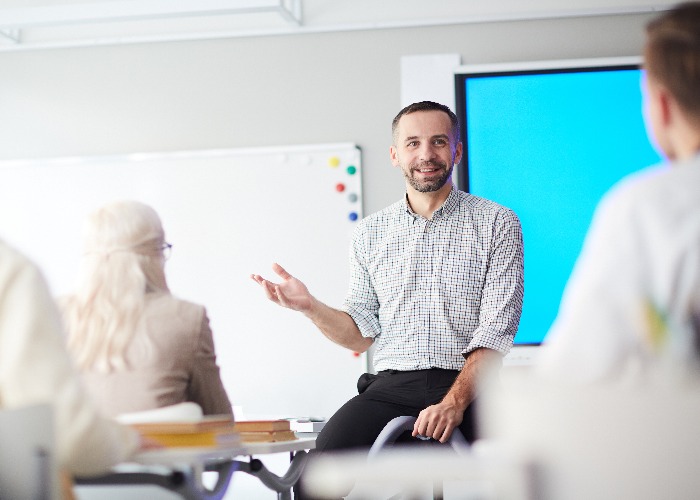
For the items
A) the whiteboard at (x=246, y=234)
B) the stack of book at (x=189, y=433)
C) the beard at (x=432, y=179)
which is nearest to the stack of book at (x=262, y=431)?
the stack of book at (x=189, y=433)

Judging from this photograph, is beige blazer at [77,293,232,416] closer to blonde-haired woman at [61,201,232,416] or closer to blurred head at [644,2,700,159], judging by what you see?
blonde-haired woman at [61,201,232,416]

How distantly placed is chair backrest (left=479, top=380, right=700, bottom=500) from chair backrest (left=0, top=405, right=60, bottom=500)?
779mm

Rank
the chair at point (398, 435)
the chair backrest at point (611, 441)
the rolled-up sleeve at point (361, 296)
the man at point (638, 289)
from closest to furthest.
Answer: the chair backrest at point (611, 441)
the man at point (638, 289)
the chair at point (398, 435)
the rolled-up sleeve at point (361, 296)

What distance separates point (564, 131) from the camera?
431 centimetres

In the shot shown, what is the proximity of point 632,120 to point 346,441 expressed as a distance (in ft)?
7.73

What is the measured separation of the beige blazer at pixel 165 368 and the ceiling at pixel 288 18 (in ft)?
8.10

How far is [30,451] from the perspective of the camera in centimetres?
139

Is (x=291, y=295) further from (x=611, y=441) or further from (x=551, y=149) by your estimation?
(x=551, y=149)

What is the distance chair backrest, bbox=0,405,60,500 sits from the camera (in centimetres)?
137

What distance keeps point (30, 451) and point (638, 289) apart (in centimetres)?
94

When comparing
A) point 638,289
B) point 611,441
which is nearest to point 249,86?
point 638,289

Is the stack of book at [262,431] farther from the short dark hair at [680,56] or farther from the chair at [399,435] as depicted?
the short dark hair at [680,56]

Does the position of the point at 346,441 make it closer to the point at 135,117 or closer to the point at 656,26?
the point at 656,26

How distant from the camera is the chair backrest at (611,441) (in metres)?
0.97
